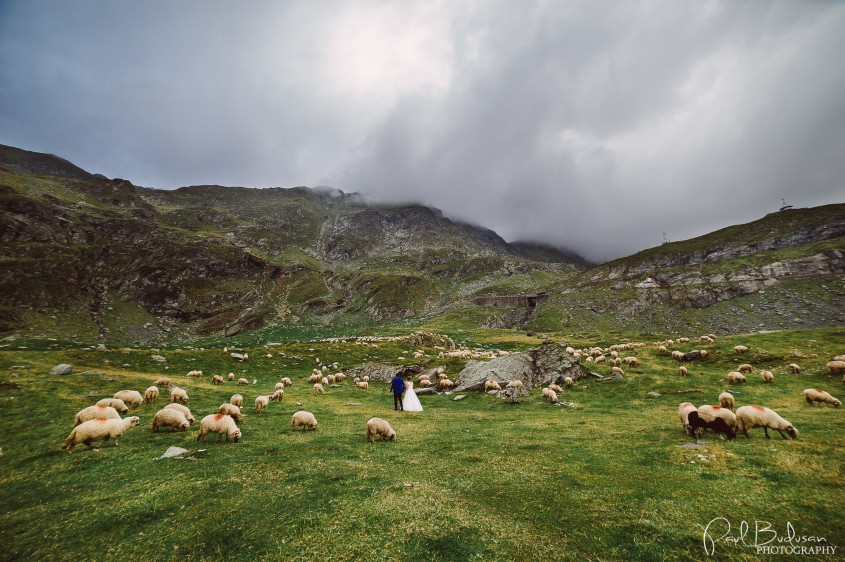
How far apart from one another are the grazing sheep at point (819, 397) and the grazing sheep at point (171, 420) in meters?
43.8

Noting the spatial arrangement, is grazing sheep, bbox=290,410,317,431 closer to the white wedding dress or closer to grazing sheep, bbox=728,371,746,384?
the white wedding dress

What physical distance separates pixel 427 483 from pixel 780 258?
7352 inches

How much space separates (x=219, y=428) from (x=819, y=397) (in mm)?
41069

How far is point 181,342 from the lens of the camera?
436 ft

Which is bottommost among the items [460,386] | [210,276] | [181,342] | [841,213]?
[181,342]

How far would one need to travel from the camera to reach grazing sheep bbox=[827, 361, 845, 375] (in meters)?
30.5

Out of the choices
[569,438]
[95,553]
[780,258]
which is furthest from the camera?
[780,258]

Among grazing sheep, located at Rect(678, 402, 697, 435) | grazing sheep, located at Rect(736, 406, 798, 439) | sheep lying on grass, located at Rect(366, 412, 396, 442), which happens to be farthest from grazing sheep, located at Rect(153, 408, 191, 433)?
grazing sheep, located at Rect(736, 406, 798, 439)

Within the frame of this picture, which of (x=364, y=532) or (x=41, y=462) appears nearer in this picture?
(x=364, y=532)

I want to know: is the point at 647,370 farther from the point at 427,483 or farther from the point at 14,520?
the point at 14,520

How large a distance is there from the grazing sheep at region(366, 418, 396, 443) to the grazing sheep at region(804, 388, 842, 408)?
31200 millimetres

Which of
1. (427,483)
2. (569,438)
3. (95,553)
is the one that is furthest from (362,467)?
(569,438)

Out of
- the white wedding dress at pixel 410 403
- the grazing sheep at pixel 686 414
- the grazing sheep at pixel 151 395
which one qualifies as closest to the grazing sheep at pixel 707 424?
the grazing sheep at pixel 686 414

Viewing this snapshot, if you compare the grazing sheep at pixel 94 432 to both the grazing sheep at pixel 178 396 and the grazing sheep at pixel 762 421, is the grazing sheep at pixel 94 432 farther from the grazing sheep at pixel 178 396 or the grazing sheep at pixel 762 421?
the grazing sheep at pixel 762 421
